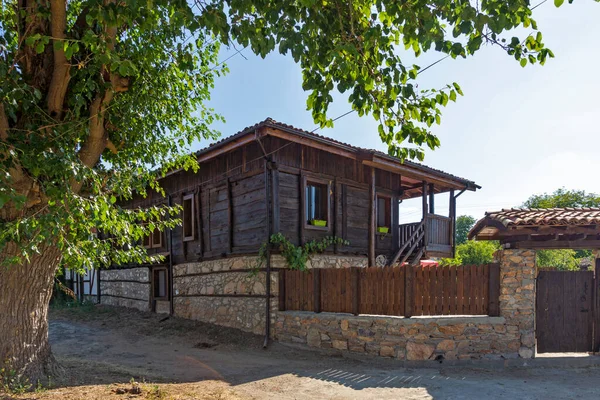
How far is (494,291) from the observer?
8086 millimetres

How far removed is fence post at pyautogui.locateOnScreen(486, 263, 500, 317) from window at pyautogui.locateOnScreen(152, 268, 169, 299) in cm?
1030

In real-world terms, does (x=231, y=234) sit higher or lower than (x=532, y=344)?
higher

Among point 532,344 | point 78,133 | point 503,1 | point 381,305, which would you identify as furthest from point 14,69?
point 532,344

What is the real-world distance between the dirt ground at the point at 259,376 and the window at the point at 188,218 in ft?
11.4

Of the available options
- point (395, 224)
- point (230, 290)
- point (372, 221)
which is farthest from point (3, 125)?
point (395, 224)

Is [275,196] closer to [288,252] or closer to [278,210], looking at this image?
[278,210]

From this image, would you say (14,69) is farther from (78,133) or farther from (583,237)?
(583,237)

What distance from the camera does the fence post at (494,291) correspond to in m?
8.07

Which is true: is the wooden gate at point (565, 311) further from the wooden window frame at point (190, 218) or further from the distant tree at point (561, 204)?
the distant tree at point (561, 204)

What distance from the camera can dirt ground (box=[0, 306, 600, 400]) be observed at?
609 centimetres

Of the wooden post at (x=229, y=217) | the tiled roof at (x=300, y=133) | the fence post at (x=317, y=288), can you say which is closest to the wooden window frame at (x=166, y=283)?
the wooden post at (x=229, y=217)

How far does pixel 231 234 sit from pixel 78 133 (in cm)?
647

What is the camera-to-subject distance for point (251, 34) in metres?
4.85

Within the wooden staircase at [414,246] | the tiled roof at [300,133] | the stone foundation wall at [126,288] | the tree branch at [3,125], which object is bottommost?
the stone foundation wall at [126,288]
